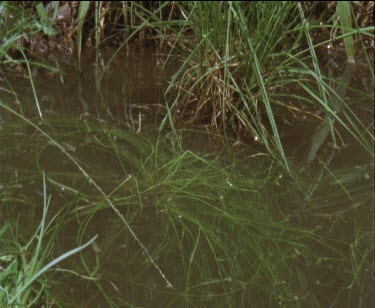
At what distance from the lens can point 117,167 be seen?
1.91m

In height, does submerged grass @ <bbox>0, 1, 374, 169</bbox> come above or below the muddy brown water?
above

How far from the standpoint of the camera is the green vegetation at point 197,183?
154cm

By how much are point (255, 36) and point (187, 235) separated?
0.59 m

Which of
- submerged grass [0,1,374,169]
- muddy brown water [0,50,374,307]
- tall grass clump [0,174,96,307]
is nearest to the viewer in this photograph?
tall grass clump [0,174,96,307]

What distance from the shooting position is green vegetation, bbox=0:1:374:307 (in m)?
1.54

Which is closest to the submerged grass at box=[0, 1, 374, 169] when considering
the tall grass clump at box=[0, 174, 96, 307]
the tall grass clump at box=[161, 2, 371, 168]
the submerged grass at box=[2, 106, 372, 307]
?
the tall grass clump at box=[161, 2, 371, 168]

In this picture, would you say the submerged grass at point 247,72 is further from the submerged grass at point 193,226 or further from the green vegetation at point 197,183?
the submerged grass at point 193,226

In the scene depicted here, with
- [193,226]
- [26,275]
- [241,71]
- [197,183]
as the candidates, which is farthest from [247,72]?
[26,275]

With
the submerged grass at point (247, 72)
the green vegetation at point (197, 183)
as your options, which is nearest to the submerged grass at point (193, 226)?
the green vegetation at point (197, 183)

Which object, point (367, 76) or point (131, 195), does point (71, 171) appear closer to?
point (131, 195)

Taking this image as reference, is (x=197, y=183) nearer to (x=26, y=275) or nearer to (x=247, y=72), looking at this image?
(x=247, y=72)

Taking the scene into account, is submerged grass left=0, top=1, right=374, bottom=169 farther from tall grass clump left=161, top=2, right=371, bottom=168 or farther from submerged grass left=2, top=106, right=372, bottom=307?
submerged grass left=2, top=106, right=372, bottom=307

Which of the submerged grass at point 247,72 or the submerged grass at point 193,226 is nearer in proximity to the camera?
the submerged grass at point 193,226

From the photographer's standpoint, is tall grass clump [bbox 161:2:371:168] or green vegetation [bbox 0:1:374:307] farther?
tall grass clump [bbox 161:2:371:168]
